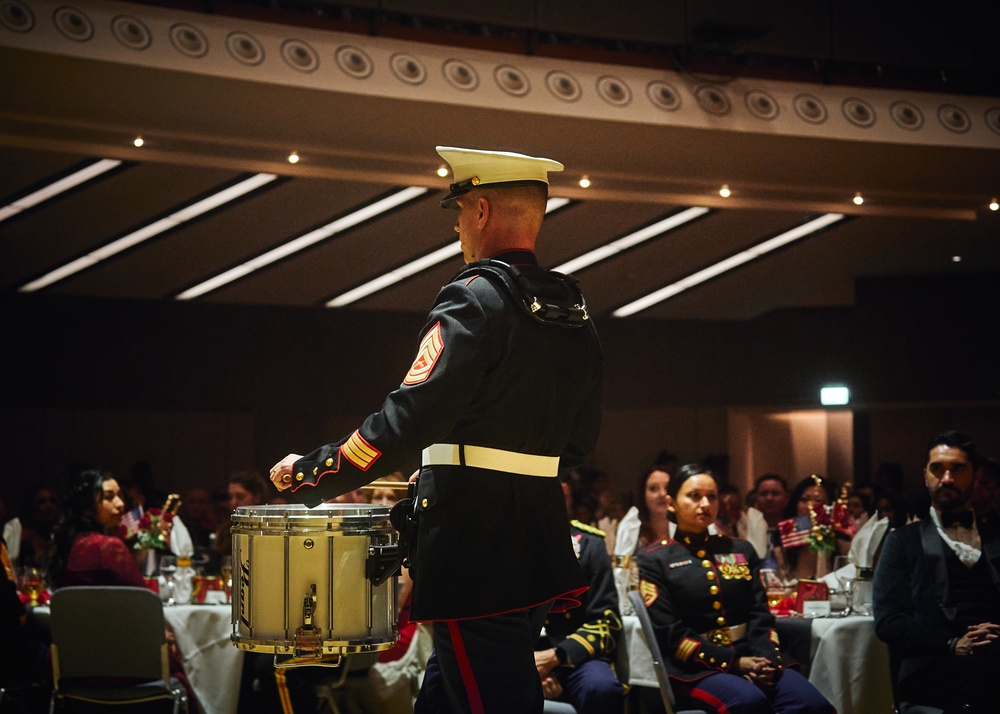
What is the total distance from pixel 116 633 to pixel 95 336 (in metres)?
7.49

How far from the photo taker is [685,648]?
396 centimetres

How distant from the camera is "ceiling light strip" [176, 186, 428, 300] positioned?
9102 millimetres

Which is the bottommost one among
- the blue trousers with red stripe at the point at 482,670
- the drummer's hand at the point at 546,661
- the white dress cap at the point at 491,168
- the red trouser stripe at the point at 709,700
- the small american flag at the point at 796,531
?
the red trouser stripe at the point at 709,700

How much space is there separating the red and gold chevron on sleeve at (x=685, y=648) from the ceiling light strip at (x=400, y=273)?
5891 millimetres

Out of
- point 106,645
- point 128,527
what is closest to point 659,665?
point 106,645

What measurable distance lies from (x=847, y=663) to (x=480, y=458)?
2.67 m

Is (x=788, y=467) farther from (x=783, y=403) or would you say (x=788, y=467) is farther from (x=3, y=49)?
(x=3, y=49)

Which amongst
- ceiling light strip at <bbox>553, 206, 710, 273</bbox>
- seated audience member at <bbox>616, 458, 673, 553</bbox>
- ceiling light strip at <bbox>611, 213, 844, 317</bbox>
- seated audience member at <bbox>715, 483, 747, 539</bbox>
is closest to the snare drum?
seated audience member at <bbox>616, 458, 673, 553</bbox>

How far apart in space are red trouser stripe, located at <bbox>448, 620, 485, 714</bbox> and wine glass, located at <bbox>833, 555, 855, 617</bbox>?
8.89 ft

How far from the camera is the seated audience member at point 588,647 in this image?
13.0 ft

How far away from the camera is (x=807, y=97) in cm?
802

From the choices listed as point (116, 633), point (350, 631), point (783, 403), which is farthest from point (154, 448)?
point (350, 631)

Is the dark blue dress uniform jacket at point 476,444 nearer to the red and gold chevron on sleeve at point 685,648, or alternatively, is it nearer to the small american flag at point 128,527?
the red and gold chevron on sleeve at point 685,648

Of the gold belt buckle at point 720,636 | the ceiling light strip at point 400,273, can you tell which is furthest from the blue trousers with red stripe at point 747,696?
the ceiling light strip at point 400,273
